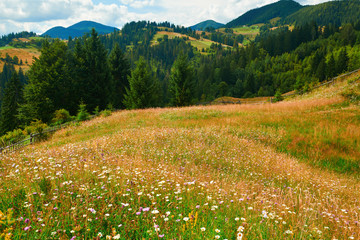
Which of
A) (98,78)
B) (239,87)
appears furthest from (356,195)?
(239,87)

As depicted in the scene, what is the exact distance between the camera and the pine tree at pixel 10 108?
43.5 m

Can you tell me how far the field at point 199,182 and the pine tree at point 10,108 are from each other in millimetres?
38587

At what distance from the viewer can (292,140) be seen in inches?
441

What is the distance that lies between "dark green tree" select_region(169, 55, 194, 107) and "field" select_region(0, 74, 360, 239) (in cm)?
1828

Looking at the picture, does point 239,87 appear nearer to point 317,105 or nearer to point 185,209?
point 317,105

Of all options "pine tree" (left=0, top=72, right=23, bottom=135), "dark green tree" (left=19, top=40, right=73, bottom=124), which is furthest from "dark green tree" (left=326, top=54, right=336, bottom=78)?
"pine tree" (left=0, top=72, right=23, bottom=135)

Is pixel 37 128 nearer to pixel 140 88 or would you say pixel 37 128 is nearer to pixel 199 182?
pixel 199 182

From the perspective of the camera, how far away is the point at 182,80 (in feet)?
119

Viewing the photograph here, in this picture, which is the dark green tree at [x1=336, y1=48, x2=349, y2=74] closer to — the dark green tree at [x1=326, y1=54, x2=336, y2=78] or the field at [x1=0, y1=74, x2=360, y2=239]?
the dark green tree at [x1=326, y1=54, x2=336, y2=78]

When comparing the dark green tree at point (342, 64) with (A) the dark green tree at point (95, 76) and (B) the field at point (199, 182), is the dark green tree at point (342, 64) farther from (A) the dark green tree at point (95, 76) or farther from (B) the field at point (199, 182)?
(A) the dark green tree at point (95, 76)

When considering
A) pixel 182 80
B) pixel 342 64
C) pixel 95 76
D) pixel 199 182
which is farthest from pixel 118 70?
pixel 342 64

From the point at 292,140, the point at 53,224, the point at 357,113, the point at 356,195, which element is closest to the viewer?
the point at 53,224

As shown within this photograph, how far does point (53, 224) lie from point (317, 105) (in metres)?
21.2

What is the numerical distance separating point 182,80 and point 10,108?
135 feet
